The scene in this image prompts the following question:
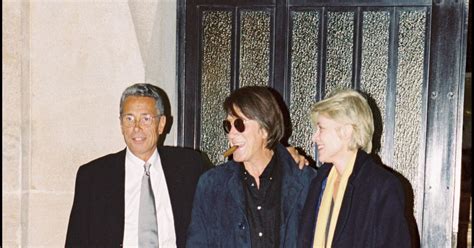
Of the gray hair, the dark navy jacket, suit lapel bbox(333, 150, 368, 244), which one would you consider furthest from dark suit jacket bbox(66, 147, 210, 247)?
suit lapel bbox(333, 150, 368, 244)

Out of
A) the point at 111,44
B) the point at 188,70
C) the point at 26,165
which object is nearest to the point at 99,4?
the point at 111,44

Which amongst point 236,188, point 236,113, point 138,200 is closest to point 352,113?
point 236,113

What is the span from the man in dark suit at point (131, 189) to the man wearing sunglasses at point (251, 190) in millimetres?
221

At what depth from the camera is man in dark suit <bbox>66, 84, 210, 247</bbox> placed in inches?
137

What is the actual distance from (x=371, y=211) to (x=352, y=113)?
19.6 inches

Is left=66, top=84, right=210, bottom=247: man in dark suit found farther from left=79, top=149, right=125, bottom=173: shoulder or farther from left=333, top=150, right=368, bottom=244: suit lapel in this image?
left=333, top=150, right=368, bottom=244: suit lapel

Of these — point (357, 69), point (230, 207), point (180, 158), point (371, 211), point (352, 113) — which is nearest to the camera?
point (371, 211)

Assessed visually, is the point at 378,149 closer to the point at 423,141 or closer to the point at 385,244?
the point at 423,141

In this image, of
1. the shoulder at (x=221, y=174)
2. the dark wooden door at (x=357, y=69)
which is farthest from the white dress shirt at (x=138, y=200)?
the dark wooden door at (x=357, y=69)

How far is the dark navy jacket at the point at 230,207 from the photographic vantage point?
330 cm

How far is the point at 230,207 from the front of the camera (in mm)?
3354

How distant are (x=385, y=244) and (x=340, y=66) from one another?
204cm

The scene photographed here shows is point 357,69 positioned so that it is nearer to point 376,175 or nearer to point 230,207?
point 376,175

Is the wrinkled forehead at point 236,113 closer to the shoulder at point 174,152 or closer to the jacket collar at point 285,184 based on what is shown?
the jacket collar at point 285,184
